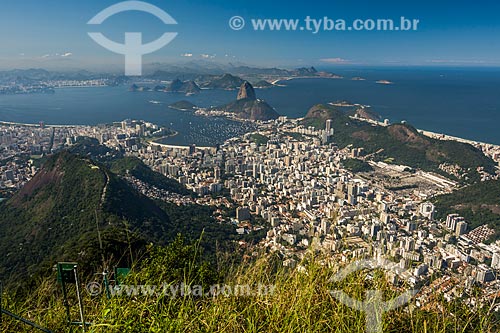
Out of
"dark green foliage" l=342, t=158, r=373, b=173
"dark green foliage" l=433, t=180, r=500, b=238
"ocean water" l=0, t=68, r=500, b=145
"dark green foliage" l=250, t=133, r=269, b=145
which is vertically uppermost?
"ocean water" l=0, t=68, r=500, b=145

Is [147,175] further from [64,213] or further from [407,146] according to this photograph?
[407,146]

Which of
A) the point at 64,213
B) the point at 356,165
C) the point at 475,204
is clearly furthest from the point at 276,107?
the point at 64,213

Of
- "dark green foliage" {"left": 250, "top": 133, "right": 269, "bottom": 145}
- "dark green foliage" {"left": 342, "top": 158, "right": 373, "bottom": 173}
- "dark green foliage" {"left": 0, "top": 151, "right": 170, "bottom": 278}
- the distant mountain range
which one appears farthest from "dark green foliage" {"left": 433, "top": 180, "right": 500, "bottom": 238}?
"dark green foliage" {"left": 250, "top": 133, "right": 269, "bottom": 145}

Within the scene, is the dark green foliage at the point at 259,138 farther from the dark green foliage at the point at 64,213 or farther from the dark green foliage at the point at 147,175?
the dark green foliage at the point at 64,213

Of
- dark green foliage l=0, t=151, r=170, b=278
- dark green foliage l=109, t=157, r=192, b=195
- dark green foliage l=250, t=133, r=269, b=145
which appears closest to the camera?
dark green foliage l=0, t=151, r=170, b=278

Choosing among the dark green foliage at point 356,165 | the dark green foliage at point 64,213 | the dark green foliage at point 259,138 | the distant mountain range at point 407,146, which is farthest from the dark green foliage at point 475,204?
the dark green foliage at point 259,138

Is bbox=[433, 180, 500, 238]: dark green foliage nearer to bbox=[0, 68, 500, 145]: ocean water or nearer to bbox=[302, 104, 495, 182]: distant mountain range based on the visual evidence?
bbox=[302, 104, 495, 182]: distant mountain range

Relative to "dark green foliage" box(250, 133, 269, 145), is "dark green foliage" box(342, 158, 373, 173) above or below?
below

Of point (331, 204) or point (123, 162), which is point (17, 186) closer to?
point (123, 162)

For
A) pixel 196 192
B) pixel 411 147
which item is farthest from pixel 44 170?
pixel 411 147
